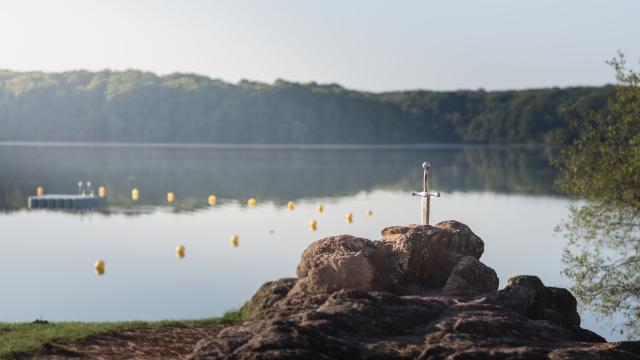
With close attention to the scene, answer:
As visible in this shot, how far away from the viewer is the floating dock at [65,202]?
68.2m

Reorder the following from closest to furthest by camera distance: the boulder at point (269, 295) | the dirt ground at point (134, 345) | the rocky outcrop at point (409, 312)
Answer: the rocky outcrop at point (409, 312), the dirt ground at point (134, 345), the boulder at point (269, 295)

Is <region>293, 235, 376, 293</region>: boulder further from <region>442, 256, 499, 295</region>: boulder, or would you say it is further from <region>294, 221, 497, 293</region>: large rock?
<region>442, 256, 499, 295</region>: boulder

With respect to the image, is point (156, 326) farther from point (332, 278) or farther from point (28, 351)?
point (332, 278)

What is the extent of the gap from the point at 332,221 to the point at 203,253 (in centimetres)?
1884

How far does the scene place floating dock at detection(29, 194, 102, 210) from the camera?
224ft

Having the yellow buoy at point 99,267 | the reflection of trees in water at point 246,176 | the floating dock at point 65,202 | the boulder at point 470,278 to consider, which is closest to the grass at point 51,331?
the boulder at point 470,278

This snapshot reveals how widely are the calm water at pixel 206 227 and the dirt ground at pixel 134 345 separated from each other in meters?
12.7

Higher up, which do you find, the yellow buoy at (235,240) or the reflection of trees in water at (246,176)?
the reflection of trees in water at (246,176)

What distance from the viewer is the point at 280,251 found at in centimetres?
5028

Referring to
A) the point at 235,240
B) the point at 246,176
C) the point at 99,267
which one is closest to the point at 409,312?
the point at 99,267

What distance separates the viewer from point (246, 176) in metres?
111

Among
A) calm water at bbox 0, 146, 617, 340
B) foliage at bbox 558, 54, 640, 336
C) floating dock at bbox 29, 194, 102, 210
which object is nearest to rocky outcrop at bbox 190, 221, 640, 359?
foliage at bbox 558, 54, 640, 336

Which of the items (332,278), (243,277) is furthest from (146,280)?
(332,278)

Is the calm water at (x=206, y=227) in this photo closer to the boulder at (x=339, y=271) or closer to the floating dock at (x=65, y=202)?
the floating dock at (x=65, y=202)
